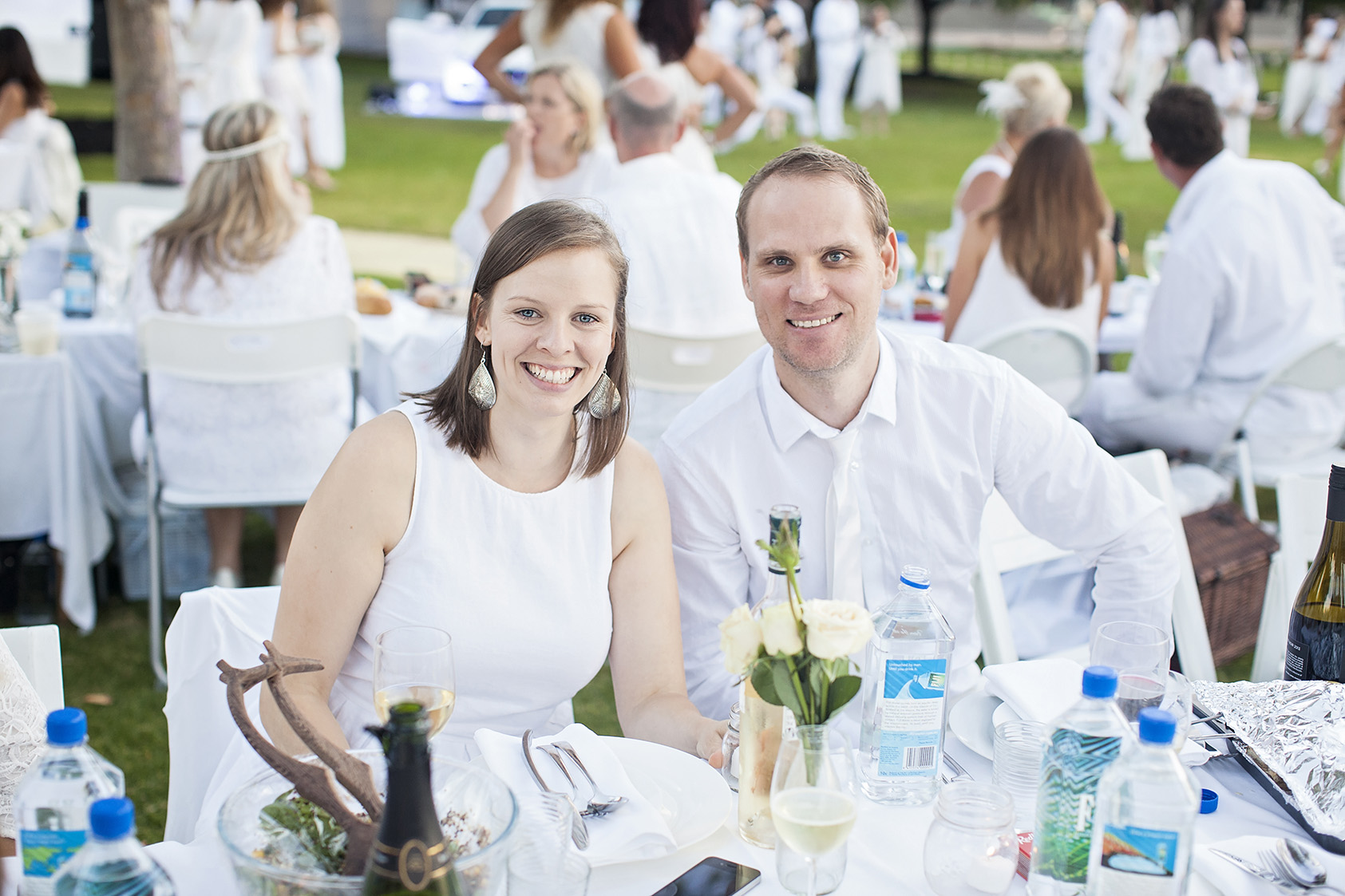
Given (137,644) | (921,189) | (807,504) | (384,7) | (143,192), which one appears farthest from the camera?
(384,7)

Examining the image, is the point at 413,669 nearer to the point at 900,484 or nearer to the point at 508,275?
the point at 508,275

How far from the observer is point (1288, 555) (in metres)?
2.54

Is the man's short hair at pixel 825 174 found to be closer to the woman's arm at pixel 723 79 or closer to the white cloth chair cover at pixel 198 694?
the white cloth chair cover at pixel 198 694

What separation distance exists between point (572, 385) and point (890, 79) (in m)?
19.0

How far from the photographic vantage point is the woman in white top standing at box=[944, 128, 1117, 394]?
4.34 m

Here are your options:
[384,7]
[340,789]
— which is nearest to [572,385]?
[340,789]

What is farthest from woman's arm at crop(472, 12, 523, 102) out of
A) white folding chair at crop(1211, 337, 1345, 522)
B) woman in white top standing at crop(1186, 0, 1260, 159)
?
woman in white top standing at crop(1186, 0, 1260, 159)

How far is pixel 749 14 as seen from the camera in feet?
64.5

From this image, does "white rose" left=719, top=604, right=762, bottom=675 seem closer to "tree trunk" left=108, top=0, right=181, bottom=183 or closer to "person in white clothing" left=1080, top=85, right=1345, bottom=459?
"person in white clothing" left=1080, top=85, right=1345, bottom=459

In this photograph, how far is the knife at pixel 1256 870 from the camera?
1.42 m

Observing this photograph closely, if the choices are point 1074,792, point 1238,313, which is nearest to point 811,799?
point 1074,792

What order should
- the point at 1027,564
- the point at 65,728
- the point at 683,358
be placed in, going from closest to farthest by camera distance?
the point at 65,728, the point at 1027,564, the point at 683,358

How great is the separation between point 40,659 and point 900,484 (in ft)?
4.85

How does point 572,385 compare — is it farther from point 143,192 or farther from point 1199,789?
point 143,192
